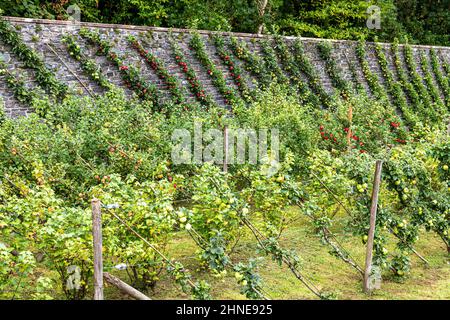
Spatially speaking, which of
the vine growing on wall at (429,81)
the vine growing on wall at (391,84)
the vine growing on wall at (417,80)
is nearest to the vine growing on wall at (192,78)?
the vine growing on wall at (391,84)

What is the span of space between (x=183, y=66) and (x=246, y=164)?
17.4ft

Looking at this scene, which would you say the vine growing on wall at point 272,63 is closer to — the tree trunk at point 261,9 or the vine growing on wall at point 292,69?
the vine growing on wall at point 292,69

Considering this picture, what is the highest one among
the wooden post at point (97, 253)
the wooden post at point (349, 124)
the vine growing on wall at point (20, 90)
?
the vine growing on wall at point (20, 90)

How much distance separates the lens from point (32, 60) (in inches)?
458

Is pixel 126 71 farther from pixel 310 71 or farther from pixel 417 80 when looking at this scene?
pixel 417 80

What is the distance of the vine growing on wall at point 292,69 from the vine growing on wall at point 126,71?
172 inches

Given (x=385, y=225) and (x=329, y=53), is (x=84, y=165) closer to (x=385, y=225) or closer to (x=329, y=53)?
(x=385, y=225)

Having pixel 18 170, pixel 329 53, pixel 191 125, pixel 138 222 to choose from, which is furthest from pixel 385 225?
pixel 329 53

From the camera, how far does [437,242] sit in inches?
332

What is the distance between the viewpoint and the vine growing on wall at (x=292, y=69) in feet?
52.9

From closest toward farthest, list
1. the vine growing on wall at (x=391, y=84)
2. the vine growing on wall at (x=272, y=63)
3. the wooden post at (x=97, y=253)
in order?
the wooden post at (x=97, y=253) → the vine growing on wall at (x=272, y=63) → the vine growing on wall at (x=391, y=84)

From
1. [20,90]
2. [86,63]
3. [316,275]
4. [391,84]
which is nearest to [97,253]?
[316,275]

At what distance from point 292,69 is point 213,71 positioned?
112 inches

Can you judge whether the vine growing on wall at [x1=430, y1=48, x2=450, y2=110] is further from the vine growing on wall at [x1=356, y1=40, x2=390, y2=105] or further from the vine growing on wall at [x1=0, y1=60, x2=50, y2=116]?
the vine growing on wall at [x1=0, y1=60, x2=50, y2=116]
